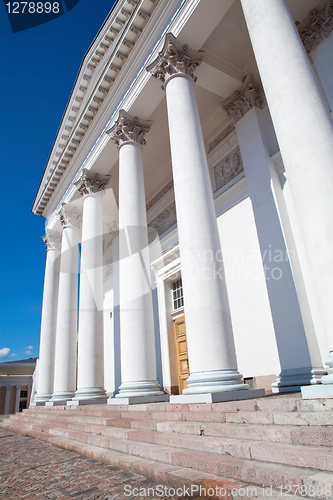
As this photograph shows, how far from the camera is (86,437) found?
6.84 metres

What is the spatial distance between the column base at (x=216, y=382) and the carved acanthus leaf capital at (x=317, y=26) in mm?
8813

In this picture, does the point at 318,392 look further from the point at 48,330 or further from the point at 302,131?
the point at 48,330

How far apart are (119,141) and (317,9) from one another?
688 centimetres

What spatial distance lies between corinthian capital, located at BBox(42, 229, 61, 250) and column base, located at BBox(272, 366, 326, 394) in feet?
49.3

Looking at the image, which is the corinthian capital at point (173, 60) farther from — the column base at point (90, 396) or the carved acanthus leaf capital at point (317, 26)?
the column base at point (90, 396)

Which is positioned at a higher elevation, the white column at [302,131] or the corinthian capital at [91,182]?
the corinthian capital at [91,182]

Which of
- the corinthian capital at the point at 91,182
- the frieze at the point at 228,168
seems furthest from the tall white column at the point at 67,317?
the frieze at the point at 228,168

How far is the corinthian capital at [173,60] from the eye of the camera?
9.26m

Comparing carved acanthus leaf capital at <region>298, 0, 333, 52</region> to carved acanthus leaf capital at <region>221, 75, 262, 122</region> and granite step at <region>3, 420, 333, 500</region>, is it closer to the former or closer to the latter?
carved acanthus leaf capital at <region>221, 75, 262, 122</region>

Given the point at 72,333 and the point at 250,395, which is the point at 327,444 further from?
the point at 72,333

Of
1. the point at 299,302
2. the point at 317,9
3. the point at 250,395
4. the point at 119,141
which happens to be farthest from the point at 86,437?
the point at 317,9

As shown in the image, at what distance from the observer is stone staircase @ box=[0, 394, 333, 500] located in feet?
9.57

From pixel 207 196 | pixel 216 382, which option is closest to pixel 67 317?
pixel 207 196

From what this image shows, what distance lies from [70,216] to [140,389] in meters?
11.2
